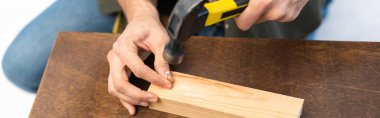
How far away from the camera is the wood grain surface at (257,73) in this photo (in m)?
0.71

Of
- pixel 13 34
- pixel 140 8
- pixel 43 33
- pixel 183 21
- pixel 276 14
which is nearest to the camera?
pixel 183 21

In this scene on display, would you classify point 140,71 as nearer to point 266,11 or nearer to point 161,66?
point 161,66

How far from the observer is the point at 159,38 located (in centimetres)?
81

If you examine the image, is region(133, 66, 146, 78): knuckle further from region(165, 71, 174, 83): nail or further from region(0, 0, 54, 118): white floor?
region(0, 0, 54, 118): white floor

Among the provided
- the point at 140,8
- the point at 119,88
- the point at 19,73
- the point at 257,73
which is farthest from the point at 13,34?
the point at 257,73

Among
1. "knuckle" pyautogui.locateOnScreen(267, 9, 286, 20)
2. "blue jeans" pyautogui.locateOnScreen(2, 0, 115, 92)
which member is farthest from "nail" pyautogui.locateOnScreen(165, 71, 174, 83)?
"blue jeans" pyautogui.locateOnScreen(2, 0, 115, 92)

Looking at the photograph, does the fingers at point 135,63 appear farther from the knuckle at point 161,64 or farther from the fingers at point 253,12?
the fingers at point 253,12

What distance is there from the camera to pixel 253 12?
668mm

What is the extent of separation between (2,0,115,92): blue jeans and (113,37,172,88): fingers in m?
0.51

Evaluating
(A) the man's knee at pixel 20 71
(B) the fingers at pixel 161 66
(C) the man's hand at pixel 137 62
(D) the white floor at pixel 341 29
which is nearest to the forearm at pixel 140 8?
(C) the man's hand at pixel 137 62

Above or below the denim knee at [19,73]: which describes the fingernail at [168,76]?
above

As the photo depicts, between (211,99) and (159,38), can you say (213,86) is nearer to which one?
(211,99)

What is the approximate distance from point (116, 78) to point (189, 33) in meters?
0.25

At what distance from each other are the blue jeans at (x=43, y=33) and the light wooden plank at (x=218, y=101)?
62cm
